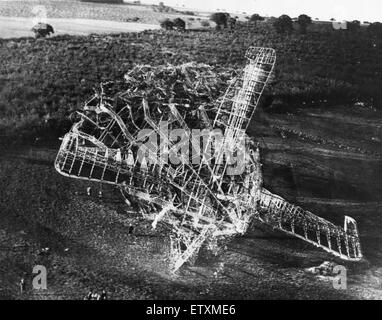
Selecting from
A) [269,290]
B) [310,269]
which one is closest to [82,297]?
[269,290]

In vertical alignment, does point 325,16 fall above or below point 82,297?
above

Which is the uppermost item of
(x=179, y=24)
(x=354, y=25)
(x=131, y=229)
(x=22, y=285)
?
(x=354, y=25)

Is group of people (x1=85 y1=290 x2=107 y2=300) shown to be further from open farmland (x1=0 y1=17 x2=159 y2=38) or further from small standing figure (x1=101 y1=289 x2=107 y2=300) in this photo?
open farmland (x1=0 y1=17 x2=159 y2=38)

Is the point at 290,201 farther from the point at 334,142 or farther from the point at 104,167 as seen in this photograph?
the point at 104,167

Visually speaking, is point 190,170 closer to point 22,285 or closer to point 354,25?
point 22,285

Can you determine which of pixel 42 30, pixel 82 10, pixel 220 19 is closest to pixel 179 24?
pixel 220 19

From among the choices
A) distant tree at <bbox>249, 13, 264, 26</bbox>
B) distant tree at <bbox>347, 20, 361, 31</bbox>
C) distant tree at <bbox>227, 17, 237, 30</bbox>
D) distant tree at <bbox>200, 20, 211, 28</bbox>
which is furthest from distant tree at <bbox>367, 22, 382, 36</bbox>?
distant tree at <bbox>200, 20, 211, 28</bbox>
